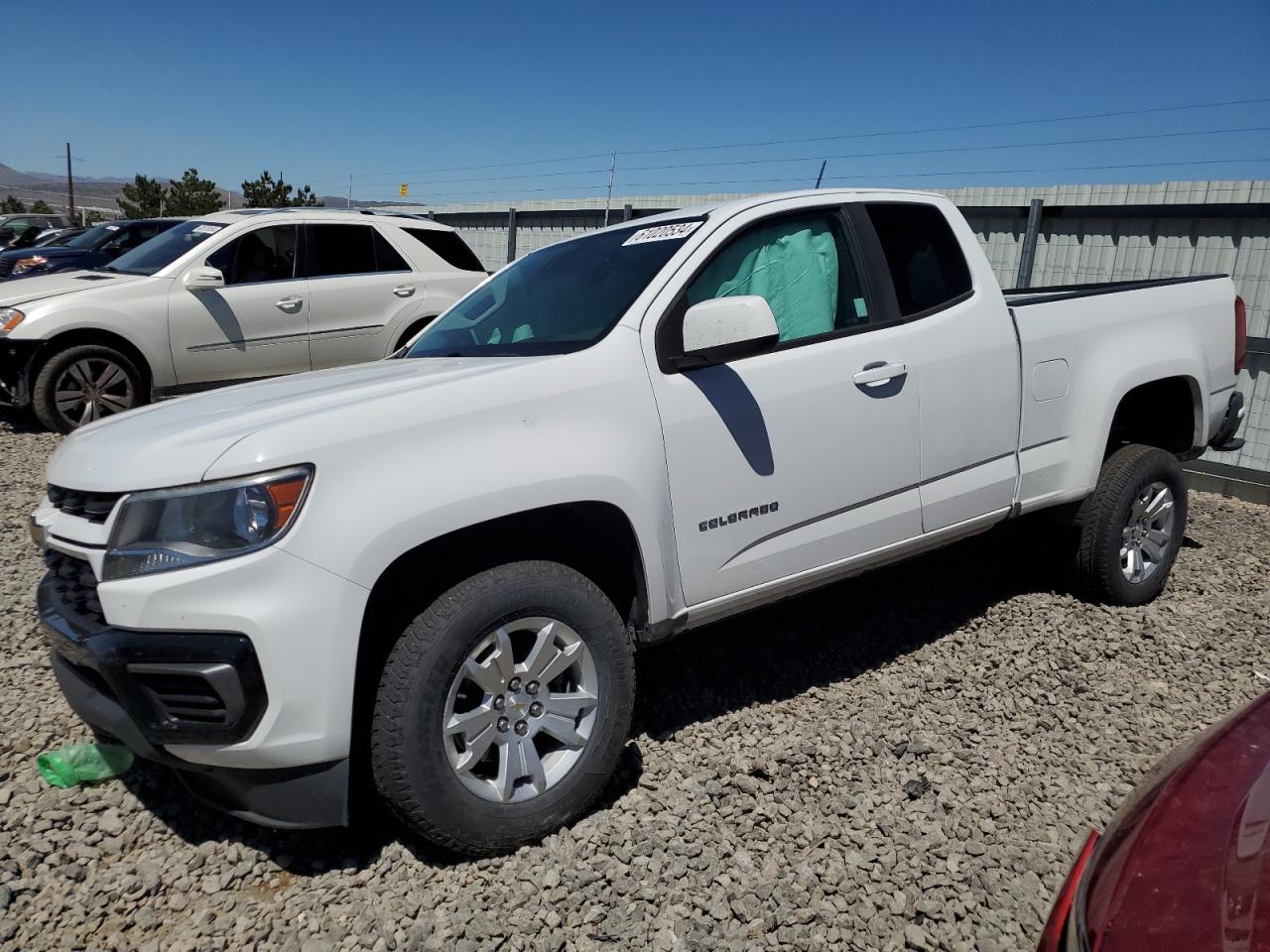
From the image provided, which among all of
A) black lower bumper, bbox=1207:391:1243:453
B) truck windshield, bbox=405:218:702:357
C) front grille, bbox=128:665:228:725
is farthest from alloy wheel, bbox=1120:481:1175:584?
front grille, bbox=128:665:228:725

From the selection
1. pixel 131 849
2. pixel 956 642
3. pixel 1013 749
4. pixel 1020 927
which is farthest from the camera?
pixel 956 642

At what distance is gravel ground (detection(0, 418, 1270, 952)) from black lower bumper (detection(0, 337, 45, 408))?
130 inches

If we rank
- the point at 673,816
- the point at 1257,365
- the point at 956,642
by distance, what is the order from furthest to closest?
1. the point at 1257,365
2. the point at 956,642
3. the point at 673,816

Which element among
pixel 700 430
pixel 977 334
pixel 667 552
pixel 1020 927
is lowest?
pixel 1020 927

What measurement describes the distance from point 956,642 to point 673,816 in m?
1.89

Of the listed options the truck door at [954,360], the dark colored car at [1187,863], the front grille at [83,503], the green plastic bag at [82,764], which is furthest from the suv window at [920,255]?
the green plastic bag at [82,764]

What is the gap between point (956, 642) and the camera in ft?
A: 13.8

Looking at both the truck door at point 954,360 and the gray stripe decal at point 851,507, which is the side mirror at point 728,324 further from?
the truck door at point 954,360

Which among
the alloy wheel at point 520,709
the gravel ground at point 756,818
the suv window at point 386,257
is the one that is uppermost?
the suv window at point 386,257

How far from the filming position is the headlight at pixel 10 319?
22.6 ft

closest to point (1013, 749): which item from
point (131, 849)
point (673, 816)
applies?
point (673, 816)

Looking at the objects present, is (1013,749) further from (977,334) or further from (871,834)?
(977,334)

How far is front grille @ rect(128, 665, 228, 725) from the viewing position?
2.25 m

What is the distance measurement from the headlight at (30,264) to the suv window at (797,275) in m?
10.7
